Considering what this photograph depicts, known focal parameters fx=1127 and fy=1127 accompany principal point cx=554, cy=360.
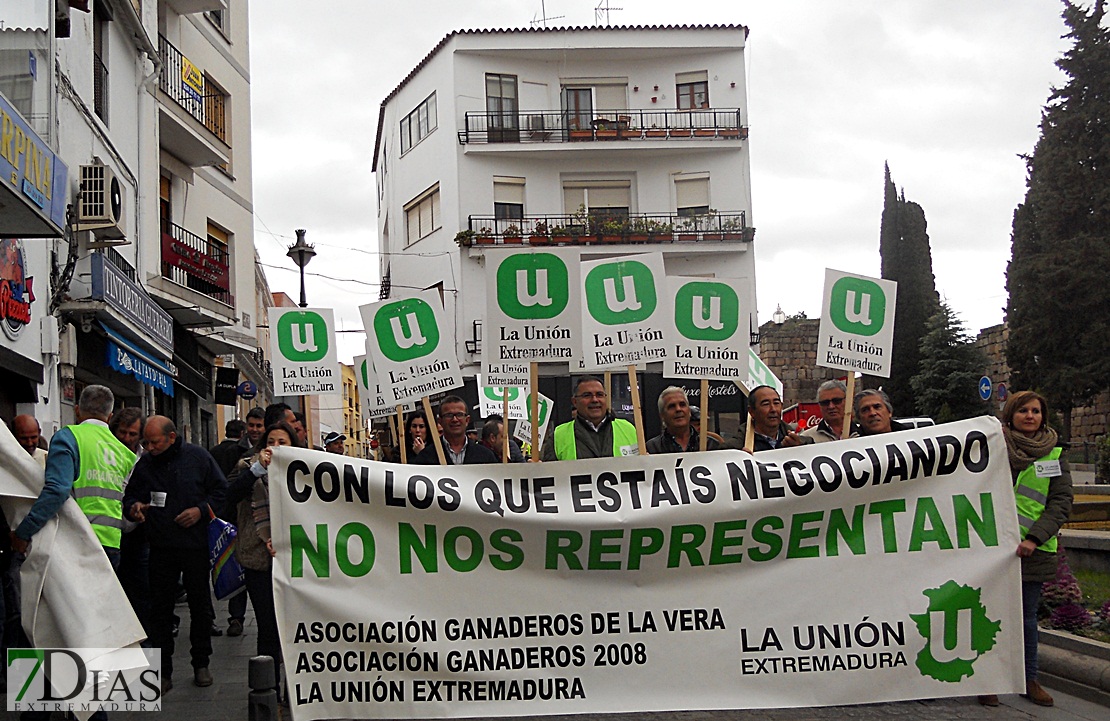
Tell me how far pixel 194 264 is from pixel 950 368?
106 ft

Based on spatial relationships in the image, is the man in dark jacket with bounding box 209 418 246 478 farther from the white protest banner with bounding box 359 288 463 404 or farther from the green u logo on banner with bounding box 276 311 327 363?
the white protest banner with bounding box 359 288 463 404

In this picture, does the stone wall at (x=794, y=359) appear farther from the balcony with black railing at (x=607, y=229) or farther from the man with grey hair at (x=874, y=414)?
the man with grey hair at (x=874, y=414)

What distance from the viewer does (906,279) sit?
49.9 meters

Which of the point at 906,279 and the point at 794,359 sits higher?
the point at 906,279

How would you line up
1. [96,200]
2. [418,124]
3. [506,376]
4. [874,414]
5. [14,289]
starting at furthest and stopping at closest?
[418,124] → [96,200] → [14,289] → [506,376] → [874,414]

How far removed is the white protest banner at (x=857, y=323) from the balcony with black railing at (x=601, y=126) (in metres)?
26.9

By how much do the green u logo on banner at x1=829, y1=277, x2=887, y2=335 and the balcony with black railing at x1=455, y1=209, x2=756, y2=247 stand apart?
25.6 meters

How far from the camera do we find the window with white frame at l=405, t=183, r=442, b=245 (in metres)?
34.8

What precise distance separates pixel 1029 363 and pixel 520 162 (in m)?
19.3

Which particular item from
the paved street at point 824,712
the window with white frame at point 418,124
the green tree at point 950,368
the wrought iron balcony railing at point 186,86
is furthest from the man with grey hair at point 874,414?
the green tree at point 950,368

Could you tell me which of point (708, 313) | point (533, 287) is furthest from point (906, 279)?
point (533, 287)

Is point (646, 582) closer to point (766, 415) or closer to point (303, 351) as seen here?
point (766, 415)

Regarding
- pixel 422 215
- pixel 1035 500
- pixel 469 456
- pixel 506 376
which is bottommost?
pixel 1035 500

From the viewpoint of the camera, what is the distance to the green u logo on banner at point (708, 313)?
723 cm
